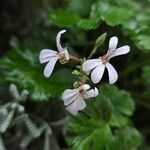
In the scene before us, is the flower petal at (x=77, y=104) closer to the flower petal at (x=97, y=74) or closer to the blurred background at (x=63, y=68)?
the flower petal at (x=97, y=74)

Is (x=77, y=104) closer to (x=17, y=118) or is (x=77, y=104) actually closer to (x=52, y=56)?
(x=52, y=56)

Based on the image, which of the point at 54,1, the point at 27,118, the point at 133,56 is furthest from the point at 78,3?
the point at 27,118

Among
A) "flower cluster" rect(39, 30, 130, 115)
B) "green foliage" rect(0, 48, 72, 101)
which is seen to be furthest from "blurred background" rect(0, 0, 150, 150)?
"flower cluster" rect(39, 30, 130, 115)

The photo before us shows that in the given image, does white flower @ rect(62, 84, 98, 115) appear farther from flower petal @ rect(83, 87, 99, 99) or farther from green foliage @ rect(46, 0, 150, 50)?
green foliage @ rect(46, 0, 150, 50)

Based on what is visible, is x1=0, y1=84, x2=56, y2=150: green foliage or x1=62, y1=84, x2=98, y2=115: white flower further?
x1=0, y1=84, x2=56, y2=150: green foliage

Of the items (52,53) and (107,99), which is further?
(107,99)

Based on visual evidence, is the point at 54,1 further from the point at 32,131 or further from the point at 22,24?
the point at 32,131

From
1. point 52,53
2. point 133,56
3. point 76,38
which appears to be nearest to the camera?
point 52,53
